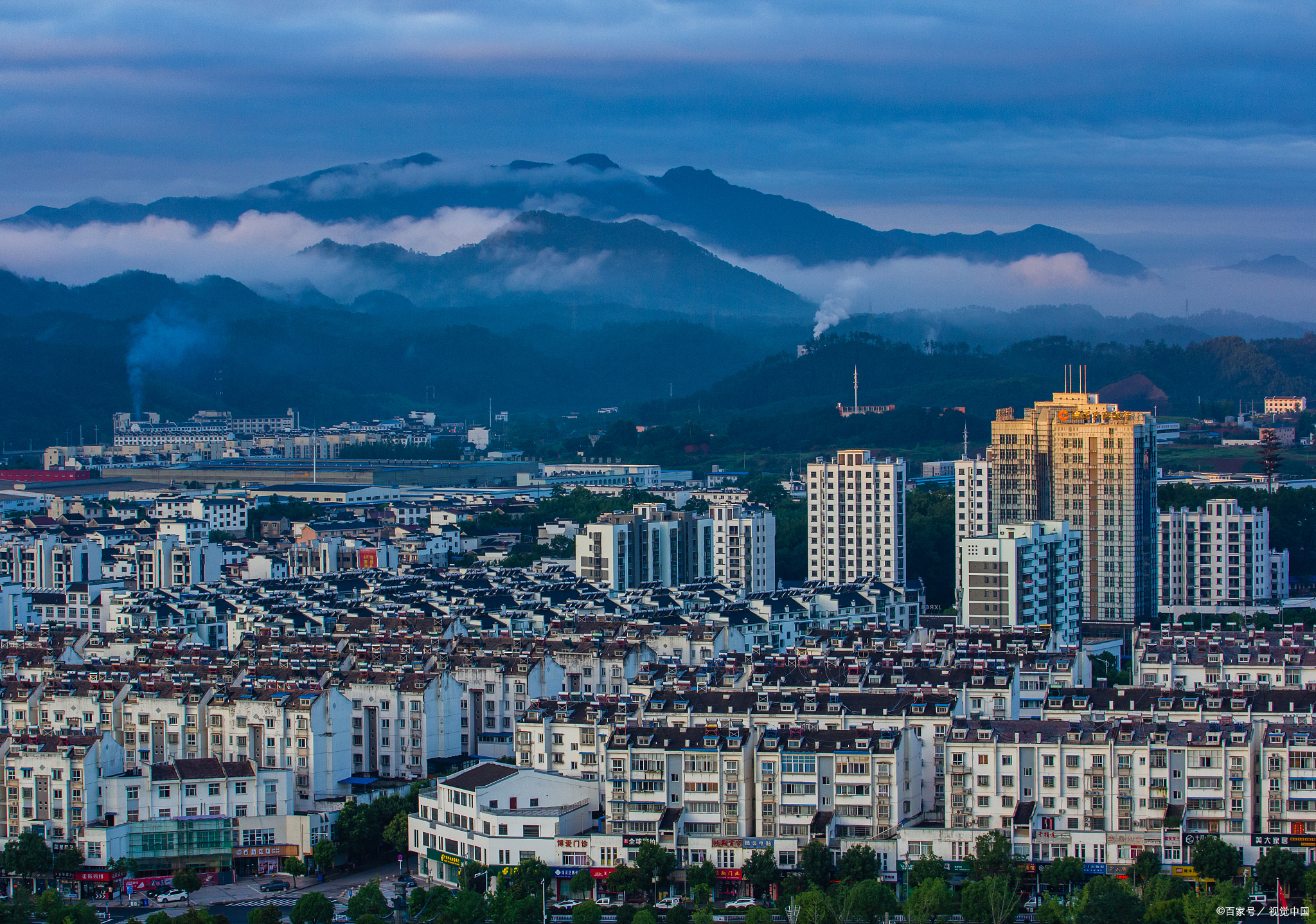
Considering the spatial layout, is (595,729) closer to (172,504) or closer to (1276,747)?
(1276,747)

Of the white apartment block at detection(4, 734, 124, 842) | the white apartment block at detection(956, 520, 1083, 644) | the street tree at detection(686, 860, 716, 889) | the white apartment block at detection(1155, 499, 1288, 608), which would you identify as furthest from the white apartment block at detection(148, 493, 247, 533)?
the street tree at detection(686, 860, 716, 889)

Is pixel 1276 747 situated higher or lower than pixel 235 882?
higher

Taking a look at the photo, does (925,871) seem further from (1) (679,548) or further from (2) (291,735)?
(1) (679,548)

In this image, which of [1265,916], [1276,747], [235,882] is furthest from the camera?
[235,882]

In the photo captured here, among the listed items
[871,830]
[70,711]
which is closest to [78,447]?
[70,711]

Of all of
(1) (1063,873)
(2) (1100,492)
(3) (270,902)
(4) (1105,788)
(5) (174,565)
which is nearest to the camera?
(1) (1063,873)

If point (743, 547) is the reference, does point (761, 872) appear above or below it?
below

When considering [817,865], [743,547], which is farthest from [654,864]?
[743,547]
